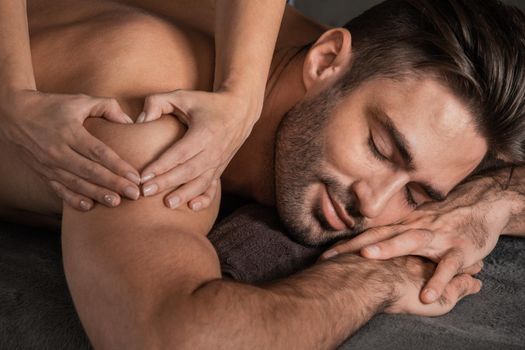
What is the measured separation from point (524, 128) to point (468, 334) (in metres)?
0.45

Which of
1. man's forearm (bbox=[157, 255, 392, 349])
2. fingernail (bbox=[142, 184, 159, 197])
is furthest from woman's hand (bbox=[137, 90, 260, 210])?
man's forearm (bbox=[157, 255, 392, 349])

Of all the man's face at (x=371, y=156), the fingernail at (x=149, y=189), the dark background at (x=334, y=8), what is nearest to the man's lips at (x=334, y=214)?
the man's face at (x=371, y=156)

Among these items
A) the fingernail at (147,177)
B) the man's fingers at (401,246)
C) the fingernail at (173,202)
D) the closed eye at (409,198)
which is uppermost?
the fingernail at (147,177)

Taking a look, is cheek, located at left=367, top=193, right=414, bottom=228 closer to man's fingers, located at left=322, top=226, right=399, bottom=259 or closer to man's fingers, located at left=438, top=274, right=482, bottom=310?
man's fingers, located at left=322, top=226, right=399, bottom=259

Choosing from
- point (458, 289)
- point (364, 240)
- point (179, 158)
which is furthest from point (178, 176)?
point (458, 289)

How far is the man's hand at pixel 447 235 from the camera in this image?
1323 mm

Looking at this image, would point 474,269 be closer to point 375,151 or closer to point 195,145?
point 375,151

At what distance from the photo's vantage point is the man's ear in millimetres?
1470

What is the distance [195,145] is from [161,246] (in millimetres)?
154

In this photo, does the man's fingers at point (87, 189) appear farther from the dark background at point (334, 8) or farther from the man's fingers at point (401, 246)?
the dark background at point (334, 8)

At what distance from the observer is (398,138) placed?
4.29ft

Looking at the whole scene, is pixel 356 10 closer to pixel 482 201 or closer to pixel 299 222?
pixel 482 201

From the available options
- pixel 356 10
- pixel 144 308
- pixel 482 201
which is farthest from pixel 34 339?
pixel 356 10

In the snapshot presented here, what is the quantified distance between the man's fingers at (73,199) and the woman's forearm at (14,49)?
0.17 meters
